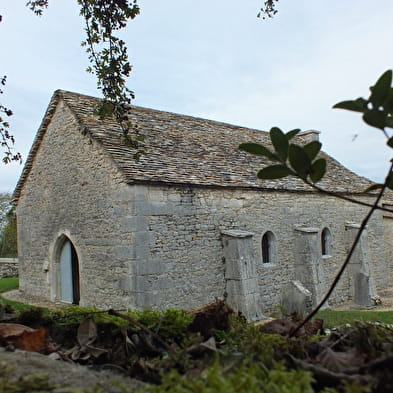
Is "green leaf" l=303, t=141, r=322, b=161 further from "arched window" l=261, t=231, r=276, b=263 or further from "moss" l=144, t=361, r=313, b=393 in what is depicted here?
"arched window" l=261, t=231, r=276, b=263

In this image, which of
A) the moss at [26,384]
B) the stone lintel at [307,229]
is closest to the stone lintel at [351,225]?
the stone lintel at [307,229]

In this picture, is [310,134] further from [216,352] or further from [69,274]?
[216,352]

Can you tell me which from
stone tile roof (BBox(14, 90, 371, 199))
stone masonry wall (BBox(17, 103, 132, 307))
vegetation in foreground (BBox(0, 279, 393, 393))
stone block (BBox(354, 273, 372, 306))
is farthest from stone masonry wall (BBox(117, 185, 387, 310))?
vegetation in foreground (BBox(0, 279, 393, 393))

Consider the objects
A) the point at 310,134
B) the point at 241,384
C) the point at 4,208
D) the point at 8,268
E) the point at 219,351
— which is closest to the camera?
the point at 241,384

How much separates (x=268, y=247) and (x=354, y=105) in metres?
13.4

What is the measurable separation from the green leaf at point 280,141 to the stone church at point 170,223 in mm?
9373

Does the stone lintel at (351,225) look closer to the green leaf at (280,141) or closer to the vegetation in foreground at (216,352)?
the vegetation in foreground at (216,352)

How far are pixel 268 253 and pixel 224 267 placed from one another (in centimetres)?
257

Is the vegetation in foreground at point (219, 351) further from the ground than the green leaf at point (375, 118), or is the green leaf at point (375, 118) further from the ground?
the green leaf at point (375, 118)

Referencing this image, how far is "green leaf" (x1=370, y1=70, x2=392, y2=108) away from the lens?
1.28 meters

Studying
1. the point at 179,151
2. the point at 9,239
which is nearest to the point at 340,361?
the point at 179,151

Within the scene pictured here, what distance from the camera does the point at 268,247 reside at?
14445 mm

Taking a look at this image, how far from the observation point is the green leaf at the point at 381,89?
1.28 m

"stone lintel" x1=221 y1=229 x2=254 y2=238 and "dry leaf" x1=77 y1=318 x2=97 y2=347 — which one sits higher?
"stone lintel" x1=221 y1=229 x2=254 y2=238
